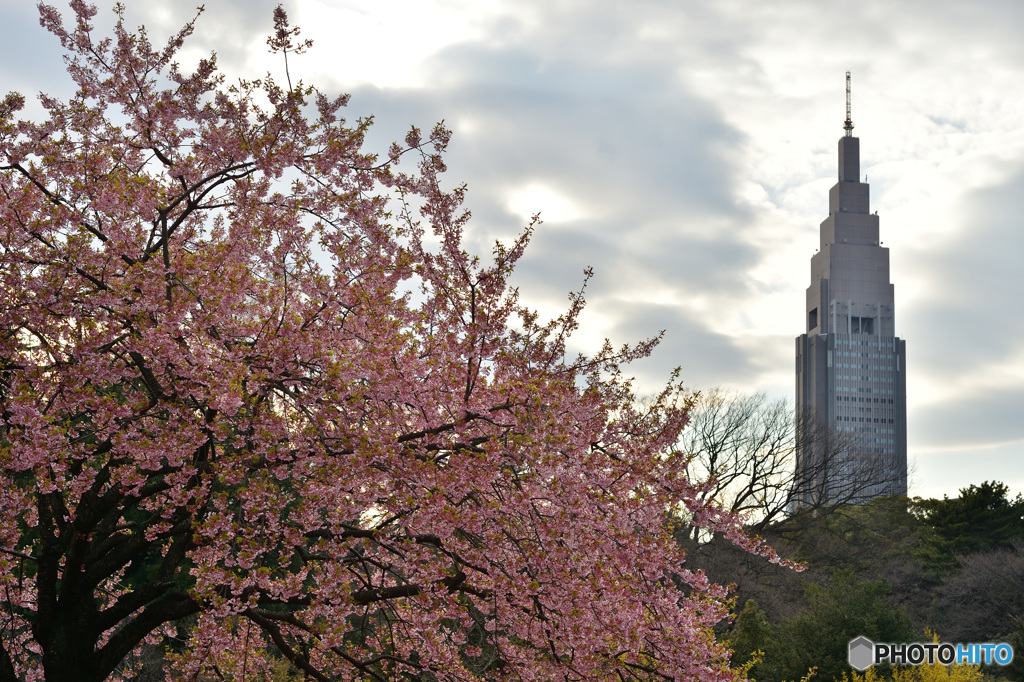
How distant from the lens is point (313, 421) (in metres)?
6.09

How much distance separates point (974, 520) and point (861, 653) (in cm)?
3036

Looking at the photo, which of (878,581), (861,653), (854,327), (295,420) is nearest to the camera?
(295,420)

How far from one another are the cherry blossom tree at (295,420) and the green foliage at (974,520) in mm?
39353

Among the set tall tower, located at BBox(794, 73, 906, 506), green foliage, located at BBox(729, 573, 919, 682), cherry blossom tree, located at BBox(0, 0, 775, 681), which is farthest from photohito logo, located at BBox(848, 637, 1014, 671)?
tall tower, located at BBox(794, 73, 906, 506)

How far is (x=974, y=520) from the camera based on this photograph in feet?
141

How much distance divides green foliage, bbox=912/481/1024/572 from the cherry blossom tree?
39.4 metres

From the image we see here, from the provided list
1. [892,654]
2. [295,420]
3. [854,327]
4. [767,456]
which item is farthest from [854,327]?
[295,420]

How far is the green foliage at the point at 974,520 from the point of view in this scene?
40.8 meters

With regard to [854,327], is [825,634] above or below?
below

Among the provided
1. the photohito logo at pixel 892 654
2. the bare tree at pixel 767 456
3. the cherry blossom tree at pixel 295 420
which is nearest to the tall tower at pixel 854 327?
the bare tree at pixel 767 456

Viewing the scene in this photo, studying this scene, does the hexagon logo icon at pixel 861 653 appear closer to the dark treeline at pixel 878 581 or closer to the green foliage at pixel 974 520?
the dark treeline at pixel 878 581

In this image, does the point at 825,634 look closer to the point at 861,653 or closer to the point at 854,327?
the point at 861,653

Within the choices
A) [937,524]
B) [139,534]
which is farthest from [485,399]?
[937,524]

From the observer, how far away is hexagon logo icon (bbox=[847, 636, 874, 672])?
17.0 m
